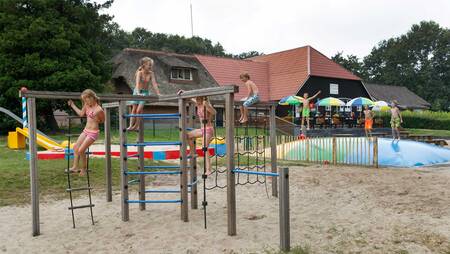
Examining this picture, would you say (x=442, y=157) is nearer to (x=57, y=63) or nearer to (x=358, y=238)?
(x=358, y=238)

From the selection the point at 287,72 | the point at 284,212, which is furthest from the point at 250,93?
the point at 287,72

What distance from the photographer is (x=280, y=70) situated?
3734 centimetres

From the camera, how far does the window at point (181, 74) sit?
32906mm

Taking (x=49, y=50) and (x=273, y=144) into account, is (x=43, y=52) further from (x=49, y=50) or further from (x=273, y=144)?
(x=273, y=144)

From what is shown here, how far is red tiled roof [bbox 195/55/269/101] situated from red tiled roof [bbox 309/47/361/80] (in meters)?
4.35

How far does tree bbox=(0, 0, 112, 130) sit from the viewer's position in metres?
21.2

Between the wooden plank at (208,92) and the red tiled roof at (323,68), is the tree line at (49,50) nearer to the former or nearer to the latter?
the wooden plank at (208,92)

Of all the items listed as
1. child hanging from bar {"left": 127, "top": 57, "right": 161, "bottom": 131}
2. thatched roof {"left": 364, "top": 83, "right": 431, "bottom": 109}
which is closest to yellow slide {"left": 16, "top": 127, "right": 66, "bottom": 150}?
child hanging from bar {"left": 127, "top": 57, "right": 161, "bottom": 131}

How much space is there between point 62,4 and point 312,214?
2082cm

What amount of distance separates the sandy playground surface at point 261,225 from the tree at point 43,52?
14.3m

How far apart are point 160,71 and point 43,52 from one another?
36.6 feet

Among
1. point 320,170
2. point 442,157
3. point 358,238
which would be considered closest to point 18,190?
point 358,238

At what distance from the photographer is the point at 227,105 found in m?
5.76

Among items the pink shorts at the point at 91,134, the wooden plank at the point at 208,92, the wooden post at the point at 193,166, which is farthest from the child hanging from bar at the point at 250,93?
the pink shorts at the point at 91,134
